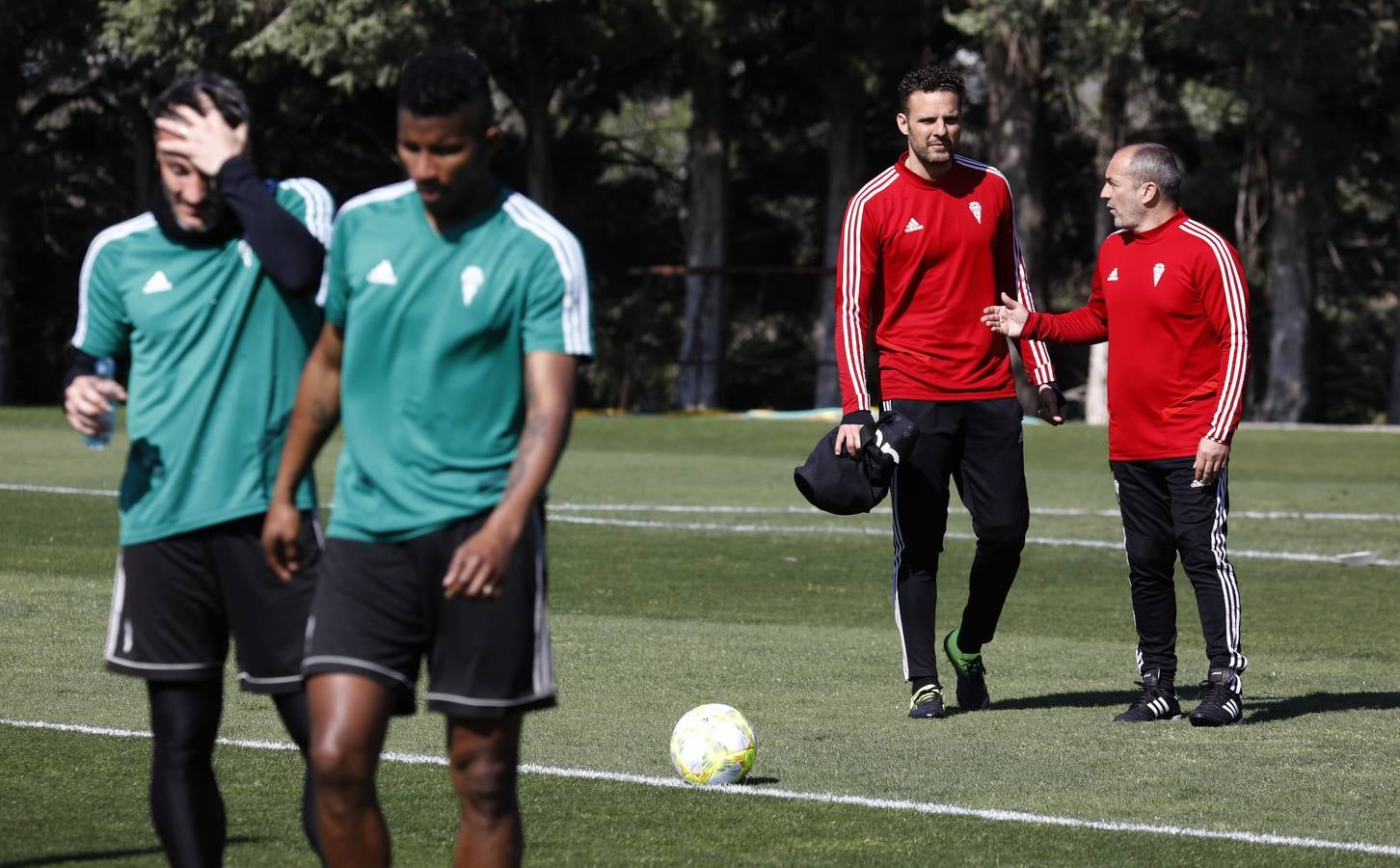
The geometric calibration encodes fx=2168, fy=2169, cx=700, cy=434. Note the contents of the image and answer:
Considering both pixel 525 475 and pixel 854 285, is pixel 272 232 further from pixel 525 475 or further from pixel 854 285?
pixel 854 285

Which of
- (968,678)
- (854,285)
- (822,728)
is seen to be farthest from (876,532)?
(822,728)

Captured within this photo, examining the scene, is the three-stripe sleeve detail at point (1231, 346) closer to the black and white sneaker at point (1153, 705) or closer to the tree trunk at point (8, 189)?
the black and white sneaker at point (1153, 705)

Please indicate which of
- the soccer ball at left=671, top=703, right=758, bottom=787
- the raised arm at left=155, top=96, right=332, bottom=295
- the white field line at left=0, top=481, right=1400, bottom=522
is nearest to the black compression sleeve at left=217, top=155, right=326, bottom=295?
the raised arm at left=155, top=96, right=332, bottom=295

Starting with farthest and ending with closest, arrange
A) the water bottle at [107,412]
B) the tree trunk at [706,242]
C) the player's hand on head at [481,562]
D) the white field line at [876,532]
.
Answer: the tree trunk at [706,242] → the white field line at [876,532] → the water bottle at [107,412] → the player's hand on head at [481,562]

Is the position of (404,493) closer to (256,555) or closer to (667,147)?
(256,555)

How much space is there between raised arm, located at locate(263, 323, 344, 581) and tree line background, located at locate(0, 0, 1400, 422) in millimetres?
28547

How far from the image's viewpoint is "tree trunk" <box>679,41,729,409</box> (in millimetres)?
39312

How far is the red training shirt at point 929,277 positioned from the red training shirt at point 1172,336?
0.87 ft

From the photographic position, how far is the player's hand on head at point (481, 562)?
4285 mm

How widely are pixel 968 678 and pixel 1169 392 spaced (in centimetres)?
134

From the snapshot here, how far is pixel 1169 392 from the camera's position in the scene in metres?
8.20

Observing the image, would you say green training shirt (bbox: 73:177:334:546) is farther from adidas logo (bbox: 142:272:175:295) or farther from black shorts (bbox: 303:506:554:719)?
black shorts (bbox: 303:506:554:719)

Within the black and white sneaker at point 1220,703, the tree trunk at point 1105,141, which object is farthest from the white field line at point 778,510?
the tree trunk at point 1105,141

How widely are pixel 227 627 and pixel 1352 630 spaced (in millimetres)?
7981
